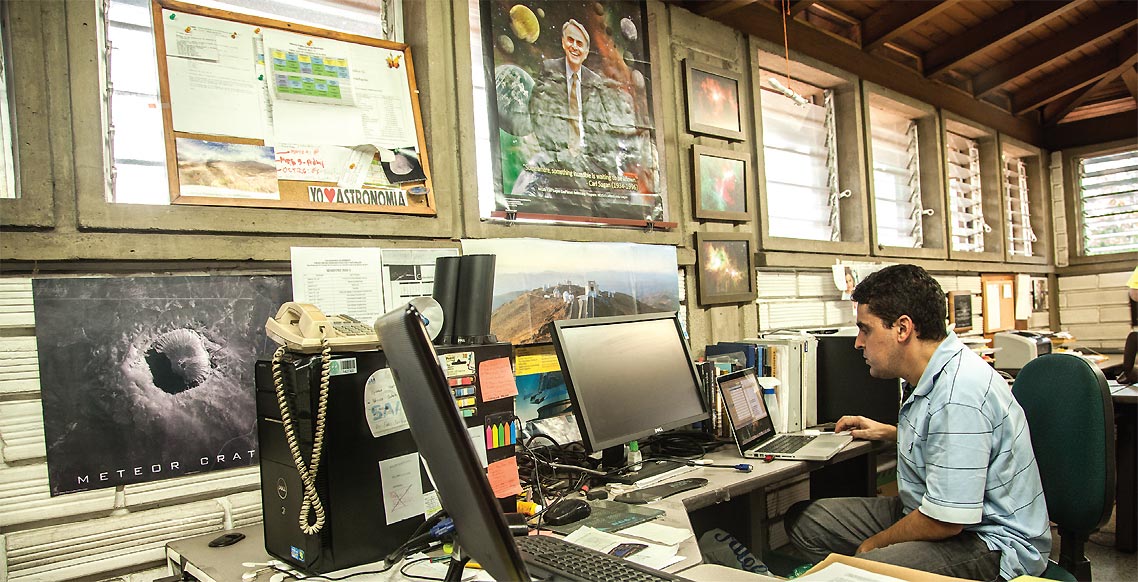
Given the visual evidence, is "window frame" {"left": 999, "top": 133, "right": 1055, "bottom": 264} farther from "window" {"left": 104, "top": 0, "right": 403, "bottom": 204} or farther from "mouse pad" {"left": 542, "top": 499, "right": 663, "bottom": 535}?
"window" {"left": 104, "top": 0, "right": 403, "bottom": 204}

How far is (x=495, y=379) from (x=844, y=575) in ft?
2.91

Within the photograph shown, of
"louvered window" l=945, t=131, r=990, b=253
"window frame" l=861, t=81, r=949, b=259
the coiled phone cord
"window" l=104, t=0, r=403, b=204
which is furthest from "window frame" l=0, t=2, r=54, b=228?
"louvered window" l=945, t=131, r=990, b=253

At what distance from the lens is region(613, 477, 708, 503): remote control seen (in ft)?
6.20

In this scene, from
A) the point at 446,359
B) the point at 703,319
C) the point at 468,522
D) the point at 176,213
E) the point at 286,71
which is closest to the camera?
the point at 468,522

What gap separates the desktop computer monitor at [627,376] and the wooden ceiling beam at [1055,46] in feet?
14.5

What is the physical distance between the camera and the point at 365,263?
211 cm

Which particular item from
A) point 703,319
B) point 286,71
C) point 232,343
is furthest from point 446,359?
point 703,319

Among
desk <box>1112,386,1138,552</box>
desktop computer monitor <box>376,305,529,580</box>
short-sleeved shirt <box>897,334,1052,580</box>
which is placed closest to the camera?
desktop computer monitor <box>376,305,529,580</box>

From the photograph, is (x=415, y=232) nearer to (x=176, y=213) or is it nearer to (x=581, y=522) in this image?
(x=176, y=213)

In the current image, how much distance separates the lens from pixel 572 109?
2791mm

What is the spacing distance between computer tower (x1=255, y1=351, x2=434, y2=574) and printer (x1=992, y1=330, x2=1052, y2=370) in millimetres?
4732

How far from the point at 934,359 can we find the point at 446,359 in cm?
139

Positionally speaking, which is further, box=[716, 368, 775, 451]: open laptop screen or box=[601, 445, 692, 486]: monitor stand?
box=[716, 368, 775, 451]: open laptop screen

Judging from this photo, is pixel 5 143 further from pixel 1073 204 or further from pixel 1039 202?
pixel 1073 204
